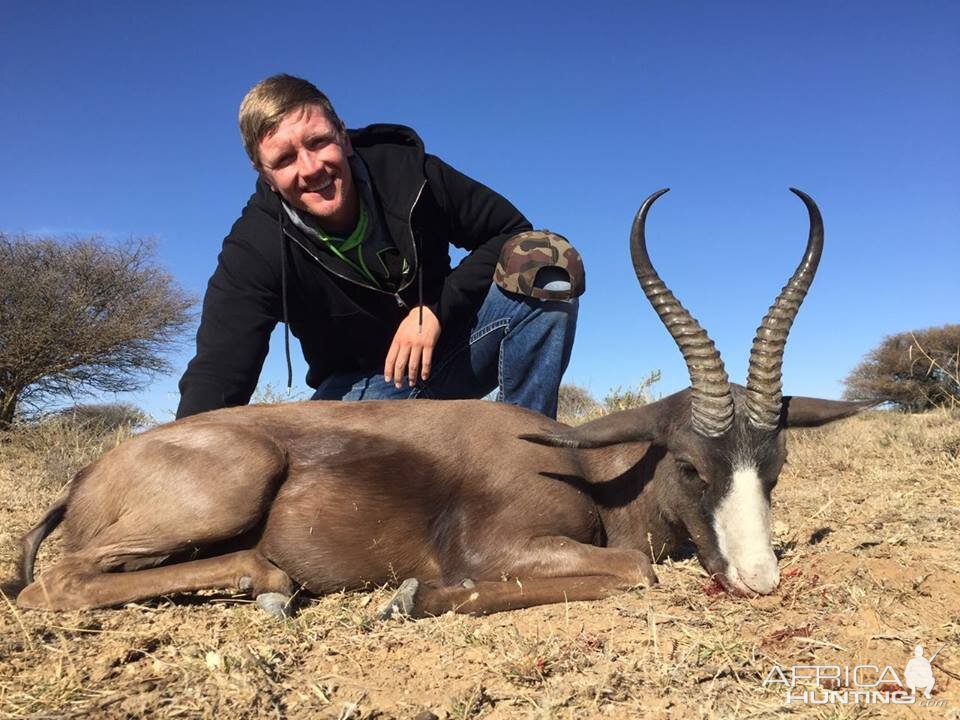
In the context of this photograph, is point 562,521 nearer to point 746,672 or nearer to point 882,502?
point 746,672

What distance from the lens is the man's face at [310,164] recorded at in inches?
226

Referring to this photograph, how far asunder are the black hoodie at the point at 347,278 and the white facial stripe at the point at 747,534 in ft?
9.76

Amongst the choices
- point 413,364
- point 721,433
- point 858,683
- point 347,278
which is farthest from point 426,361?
point 858,683

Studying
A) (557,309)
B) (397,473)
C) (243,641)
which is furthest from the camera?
(557,309)

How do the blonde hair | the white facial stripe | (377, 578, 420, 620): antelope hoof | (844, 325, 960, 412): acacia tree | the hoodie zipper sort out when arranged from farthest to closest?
(844, 325, 960, 412): acacia tree
the hoodie zipper
the blonde hair
the white facial stripe
(377, 578, 420, 620): antelope hoof

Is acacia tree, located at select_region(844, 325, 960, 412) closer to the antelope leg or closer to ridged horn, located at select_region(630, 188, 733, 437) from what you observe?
ridged horn, located at select_region(630, 188, 733, 437)

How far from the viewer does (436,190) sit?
21.7 ft

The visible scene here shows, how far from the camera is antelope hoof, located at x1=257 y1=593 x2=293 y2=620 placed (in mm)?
3771

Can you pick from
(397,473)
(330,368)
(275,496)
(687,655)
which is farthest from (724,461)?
(330,368)

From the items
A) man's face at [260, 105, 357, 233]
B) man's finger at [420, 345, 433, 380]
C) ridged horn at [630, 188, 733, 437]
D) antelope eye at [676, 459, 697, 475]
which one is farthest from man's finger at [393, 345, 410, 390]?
antelope eye at [676, 459, 697, 475]

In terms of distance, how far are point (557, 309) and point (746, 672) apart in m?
3.96

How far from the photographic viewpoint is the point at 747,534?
13.2 ft

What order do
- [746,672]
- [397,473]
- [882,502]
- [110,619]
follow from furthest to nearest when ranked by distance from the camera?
[882,502]
[397,473]
[110,619]
[746,672]

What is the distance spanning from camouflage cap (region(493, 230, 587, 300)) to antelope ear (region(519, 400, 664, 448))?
1.82 metres
